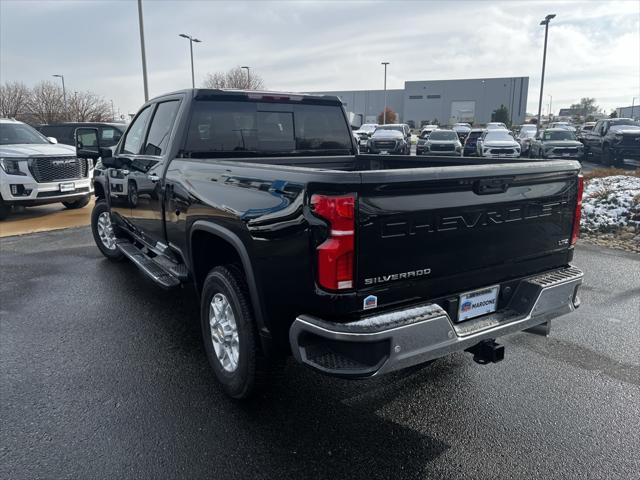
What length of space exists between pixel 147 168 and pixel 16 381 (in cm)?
210

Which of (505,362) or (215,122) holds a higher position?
(215,122)

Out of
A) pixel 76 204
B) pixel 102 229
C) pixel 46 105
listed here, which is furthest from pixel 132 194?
pixel 46 105

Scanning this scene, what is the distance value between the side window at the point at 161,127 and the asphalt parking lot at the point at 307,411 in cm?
168

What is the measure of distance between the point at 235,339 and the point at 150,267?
1861 mm

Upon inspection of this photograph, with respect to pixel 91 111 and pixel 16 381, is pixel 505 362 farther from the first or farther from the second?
pixel 91 111

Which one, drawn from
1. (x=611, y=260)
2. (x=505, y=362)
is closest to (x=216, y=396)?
(x=505, y=362)

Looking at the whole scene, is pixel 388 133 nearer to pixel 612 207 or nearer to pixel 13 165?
pixel 612 207

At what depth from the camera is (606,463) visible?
2760mm

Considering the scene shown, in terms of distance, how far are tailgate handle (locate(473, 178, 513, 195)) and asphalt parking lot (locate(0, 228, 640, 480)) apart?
1.47 m

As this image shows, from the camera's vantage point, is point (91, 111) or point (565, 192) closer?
point (565, 192)

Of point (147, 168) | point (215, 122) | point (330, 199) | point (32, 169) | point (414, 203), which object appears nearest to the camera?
point (330, 199)

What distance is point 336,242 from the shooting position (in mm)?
2436

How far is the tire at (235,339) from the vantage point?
3.08 meters

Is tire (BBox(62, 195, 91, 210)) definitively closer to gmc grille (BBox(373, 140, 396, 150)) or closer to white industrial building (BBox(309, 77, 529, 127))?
gmc grille (BBox(373, 140, 396, 150))
